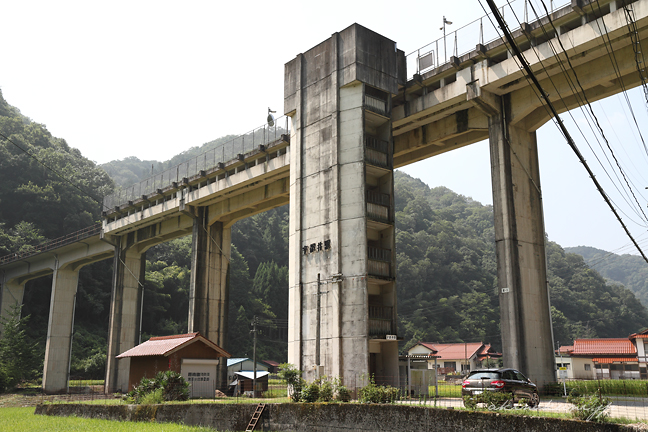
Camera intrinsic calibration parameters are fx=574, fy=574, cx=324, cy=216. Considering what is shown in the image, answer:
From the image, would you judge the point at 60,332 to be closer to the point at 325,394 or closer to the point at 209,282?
the point at 209,282

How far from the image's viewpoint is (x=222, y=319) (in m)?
54.9

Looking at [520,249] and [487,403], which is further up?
[520,249]

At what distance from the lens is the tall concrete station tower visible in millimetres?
32969

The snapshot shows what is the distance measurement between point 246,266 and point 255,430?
90574mm

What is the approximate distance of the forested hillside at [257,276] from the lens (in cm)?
8825

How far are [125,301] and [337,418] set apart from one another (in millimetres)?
49011

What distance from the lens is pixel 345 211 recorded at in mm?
34219

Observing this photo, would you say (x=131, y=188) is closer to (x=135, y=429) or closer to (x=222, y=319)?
(x=222, y=319)

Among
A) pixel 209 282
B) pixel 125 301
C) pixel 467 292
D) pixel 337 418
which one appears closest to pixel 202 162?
pixel 209 282

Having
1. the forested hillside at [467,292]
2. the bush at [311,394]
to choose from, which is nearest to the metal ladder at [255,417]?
the bush at [311,394]

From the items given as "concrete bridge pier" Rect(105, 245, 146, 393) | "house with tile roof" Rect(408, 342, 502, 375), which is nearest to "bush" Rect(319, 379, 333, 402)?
"concrete bridge pier" Rect(105, 245, 146, 393)

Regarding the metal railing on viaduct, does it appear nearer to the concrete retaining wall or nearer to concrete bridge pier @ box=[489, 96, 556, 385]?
concrete bridge pier @ box=[489, 96, 556, 385]

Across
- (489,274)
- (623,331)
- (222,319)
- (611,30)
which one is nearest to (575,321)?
(623,331)

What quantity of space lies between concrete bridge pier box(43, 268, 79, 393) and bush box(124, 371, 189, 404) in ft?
136
